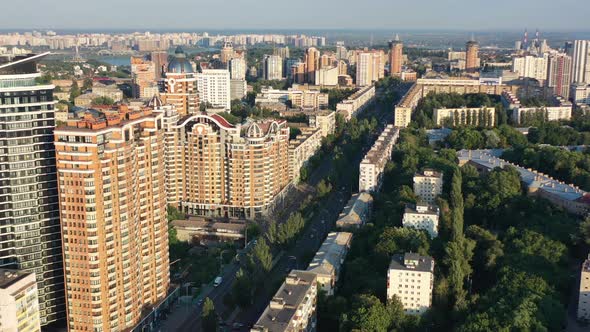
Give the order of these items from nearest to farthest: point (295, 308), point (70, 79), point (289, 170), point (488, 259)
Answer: point (295, 308), point (488, 259), point (289, 170), point (70, 79)

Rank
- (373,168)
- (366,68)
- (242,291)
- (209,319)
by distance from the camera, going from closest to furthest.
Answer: (209,319)
(242,291)
(373,168)
(366,68)

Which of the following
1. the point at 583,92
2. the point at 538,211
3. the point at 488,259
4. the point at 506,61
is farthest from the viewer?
the point at 506,61

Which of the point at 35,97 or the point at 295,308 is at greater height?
the point at 35,97

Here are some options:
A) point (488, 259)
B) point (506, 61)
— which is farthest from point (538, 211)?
point (506, 61)

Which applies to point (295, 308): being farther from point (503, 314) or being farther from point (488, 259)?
point (488, 259)

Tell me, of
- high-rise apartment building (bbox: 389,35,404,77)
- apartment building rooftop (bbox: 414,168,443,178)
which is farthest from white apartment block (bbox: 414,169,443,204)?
high-rise apartment building (bbox: 389,35,404,77)

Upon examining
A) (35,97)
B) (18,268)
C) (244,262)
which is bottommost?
(244,262)

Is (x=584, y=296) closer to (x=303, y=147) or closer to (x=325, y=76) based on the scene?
(x=303, y=147)

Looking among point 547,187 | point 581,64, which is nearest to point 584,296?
point 547,187
